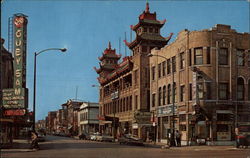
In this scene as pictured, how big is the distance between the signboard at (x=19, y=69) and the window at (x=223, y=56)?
2136cm

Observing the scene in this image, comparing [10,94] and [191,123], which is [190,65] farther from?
[10,94]

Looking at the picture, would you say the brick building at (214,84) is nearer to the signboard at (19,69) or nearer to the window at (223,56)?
the window at (223,56)

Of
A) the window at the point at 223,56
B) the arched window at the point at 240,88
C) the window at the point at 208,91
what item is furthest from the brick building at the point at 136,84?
the window at the point at 223,56

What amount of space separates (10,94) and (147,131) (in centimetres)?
2522

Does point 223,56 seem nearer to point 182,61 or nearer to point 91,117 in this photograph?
point 182,61

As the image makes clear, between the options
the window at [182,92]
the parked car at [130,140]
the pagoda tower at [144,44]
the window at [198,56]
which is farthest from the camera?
the pagoda tower at [144,44]

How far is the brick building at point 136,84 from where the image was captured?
60219 millimetres

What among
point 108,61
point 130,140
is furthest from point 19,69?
point 108,61

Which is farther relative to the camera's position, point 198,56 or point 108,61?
point 108,61

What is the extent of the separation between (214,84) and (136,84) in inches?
916

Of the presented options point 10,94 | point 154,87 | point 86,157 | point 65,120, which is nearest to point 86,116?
point 65,120

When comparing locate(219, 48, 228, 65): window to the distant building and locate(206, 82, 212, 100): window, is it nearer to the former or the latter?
locate(206, 82, 212, 100): window

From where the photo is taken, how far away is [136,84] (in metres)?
62.7

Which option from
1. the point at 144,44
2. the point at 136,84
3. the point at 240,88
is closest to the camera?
the point at 240,88
